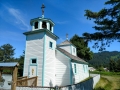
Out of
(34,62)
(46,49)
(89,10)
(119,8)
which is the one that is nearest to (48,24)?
(46,49)

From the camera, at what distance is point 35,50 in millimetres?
15109

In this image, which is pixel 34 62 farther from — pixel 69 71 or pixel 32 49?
pixel 69 71

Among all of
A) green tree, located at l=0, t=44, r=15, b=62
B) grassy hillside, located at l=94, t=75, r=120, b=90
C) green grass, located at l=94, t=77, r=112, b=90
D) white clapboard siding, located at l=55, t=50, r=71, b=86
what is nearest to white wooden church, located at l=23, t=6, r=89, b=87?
white clapboard siding, located at l=55, t=50, r=71, b=86

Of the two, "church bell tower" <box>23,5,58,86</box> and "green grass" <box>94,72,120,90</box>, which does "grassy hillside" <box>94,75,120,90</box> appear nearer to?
"green grass" <box>94,72,120,90</box>

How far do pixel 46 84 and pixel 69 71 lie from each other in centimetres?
357

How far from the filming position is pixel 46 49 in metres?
14.9

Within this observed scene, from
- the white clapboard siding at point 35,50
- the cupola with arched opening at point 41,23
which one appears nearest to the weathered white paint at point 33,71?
the white clapboard siding at point 35,50

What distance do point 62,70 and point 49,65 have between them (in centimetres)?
229

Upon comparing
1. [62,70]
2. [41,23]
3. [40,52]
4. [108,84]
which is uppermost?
[41,23]

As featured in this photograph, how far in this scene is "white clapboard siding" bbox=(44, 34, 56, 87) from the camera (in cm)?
1453

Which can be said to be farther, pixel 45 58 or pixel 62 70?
pixel 62 70

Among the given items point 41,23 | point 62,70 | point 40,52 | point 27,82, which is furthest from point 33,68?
point 41,23

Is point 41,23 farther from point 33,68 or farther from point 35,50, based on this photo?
point 33,68

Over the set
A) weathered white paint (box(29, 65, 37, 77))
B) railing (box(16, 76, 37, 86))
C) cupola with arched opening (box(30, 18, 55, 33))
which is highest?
cupola with arched opening (box(30, 18, 55, 33))
